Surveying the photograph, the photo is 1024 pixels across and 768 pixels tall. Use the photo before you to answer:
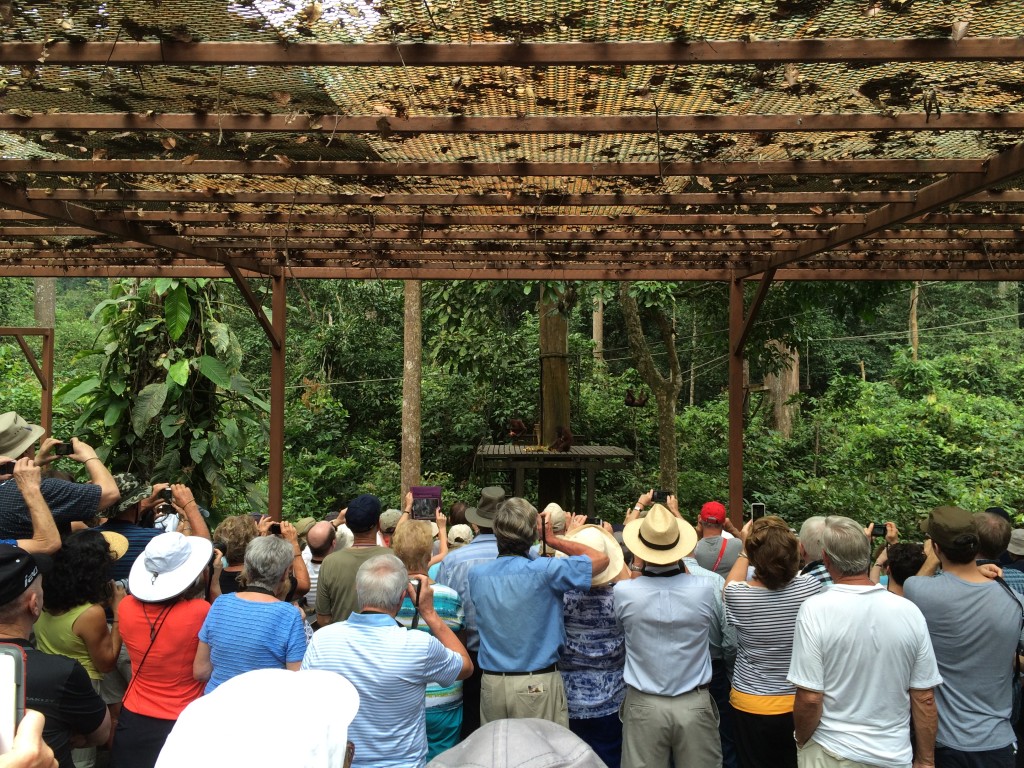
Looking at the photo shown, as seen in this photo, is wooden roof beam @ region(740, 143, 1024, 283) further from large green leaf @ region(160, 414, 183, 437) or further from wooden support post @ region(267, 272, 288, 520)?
large green leaf @ region(160, 414, 183, 437)

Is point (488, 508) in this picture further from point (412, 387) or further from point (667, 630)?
point (412, 387)

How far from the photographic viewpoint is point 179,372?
7516 millimetres

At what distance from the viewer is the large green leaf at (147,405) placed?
7.62m

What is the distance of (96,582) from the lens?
3.29 m

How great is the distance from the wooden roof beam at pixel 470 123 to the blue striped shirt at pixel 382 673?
195 centimetres

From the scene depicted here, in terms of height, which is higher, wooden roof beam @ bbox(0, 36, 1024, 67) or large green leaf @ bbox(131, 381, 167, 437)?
wooden roof beam @ bbox(0, 36, 1024, 67)

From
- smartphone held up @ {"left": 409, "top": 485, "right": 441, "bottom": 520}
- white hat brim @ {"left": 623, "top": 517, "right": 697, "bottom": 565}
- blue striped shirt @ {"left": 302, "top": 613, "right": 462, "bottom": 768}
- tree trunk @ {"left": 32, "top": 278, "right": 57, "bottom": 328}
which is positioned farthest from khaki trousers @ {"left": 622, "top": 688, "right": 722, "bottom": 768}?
tree trunk @ {"left": 32, "top": 278, "right": 57, "bottom": 328}

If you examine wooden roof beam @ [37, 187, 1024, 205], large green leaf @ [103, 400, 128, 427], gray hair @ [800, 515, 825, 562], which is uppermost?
wooden roof beam @ [37, 187, 1024, 205]

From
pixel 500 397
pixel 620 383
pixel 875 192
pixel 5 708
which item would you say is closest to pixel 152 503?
pixel 5 708

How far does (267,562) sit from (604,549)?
4.59ft

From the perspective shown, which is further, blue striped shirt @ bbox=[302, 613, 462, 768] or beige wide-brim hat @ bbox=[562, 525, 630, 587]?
beige wide-brim hat @ bbox=[562, 525, 630, 587]

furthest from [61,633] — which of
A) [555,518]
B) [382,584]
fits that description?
[555,518]

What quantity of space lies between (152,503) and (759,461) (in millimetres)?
12217

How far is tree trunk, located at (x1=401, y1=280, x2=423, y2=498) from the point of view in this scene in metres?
13.7
